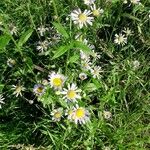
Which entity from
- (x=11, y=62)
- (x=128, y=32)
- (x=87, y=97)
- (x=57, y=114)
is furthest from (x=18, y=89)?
(x=128, y=32)

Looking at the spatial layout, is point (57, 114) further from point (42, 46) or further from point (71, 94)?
point (42, 46)

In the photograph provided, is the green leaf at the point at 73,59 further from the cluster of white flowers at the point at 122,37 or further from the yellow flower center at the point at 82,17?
the cluster of white flowers at the point at 122,37

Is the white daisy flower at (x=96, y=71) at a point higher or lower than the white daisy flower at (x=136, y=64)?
lower

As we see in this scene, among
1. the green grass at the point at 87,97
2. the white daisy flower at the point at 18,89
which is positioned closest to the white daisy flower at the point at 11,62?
the green grass at the point at 87,97

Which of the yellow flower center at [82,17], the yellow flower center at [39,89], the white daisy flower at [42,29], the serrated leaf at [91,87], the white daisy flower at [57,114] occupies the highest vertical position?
the yellow flower center at [82,17]

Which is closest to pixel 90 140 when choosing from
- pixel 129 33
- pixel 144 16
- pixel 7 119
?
pixel 7 119

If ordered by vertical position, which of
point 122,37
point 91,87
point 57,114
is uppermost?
point 122,37

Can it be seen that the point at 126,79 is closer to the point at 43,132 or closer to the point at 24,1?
the point at 43,132
